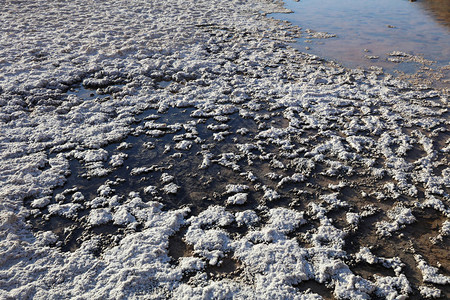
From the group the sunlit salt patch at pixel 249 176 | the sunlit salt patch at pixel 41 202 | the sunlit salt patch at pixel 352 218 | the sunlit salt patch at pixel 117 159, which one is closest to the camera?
the sunlit salt patch at pixel 352 218

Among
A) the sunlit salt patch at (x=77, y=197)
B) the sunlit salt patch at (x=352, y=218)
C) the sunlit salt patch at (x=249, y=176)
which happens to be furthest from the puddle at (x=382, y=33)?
the sunlit salt patch at (x=77, y=197)

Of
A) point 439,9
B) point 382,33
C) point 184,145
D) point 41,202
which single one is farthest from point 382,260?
A: point 439,9

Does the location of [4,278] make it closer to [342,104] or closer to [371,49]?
[342,104]

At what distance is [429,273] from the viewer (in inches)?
123

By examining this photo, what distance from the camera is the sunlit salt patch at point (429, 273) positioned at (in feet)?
10.1

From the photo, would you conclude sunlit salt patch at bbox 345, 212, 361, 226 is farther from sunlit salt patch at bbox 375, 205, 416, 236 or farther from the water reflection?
the water reflection

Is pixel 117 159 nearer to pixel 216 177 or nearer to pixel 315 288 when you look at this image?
pixel 216 177

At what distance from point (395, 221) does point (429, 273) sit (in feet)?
2.34

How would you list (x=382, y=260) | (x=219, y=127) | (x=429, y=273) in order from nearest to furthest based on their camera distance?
(x=429, y=273) < (x=382, y=260) < (x=219, y=127)

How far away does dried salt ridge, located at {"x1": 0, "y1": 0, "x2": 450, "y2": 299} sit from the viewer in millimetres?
3133

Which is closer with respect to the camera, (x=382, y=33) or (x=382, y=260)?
(x=382, y=260)

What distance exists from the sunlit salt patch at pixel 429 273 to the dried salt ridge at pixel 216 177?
0.01 metres

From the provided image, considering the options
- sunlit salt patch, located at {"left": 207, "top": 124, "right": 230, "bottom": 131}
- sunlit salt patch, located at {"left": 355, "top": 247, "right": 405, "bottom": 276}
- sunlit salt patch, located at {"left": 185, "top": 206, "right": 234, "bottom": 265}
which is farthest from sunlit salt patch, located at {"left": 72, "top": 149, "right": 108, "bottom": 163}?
sunlit salt patch, located at {"left": 355, "top": 247, "right": 405, "bottom": 276}

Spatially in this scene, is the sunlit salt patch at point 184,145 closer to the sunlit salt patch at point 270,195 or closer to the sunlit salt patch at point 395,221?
the sunlit salt patch at point 270,195
